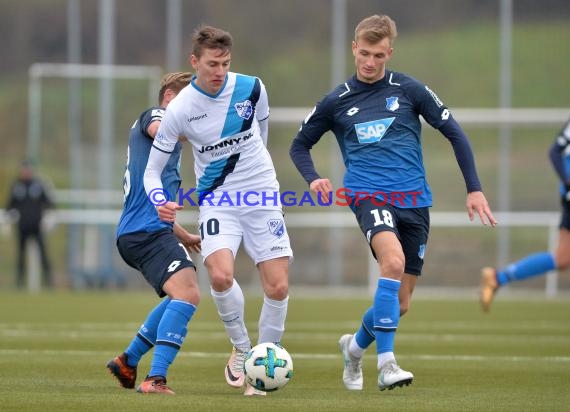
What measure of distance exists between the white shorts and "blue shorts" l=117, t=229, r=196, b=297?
0.55ft

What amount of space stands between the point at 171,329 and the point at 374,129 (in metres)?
1.83

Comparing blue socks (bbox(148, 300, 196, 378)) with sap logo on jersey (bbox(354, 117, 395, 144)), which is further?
sap logo on jersey (bbox(354, 117, 395, 144))

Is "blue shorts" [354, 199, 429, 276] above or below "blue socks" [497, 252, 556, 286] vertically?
above

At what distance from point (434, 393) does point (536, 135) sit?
635 inches

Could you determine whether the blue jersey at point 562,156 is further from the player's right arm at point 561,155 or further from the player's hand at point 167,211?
the player's hand at point 167,211

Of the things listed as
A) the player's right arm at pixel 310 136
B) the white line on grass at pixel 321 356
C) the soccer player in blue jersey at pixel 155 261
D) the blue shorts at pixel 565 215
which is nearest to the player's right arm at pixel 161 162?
the soccer player in blue jersey at pixel 155 261

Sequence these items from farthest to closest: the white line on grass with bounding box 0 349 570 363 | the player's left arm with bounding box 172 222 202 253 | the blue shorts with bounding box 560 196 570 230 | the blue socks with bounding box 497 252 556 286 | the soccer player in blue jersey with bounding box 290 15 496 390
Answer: the blue socks with bounding box 497 252 556 286
the blue shorts with bounding box 560 196 570 230
the white line on grass with bounding box 0 349 570 363
the player's left arm with bounding box 172 222 202 253
the soccer player in blue jersey with bounding box 290 15 496 390

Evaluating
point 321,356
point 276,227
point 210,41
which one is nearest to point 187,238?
point 276,227

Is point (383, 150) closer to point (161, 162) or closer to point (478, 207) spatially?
point (478, 207)

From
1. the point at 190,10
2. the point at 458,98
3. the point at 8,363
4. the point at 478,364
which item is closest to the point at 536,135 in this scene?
the point at 458,98

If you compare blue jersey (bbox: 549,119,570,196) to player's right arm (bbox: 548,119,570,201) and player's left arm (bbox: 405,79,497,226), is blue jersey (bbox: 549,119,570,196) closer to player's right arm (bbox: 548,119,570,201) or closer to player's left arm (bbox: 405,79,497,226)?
player's right arm (bbox: 548,119,570,201)

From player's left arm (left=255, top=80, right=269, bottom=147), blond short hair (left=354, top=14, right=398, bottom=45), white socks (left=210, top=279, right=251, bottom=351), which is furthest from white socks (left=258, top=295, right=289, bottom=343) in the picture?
blond short hair (left=354, top=14, right=398, bottom=45)

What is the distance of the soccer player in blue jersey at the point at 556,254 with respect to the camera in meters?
12.5

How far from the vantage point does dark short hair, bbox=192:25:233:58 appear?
736 centimetres
